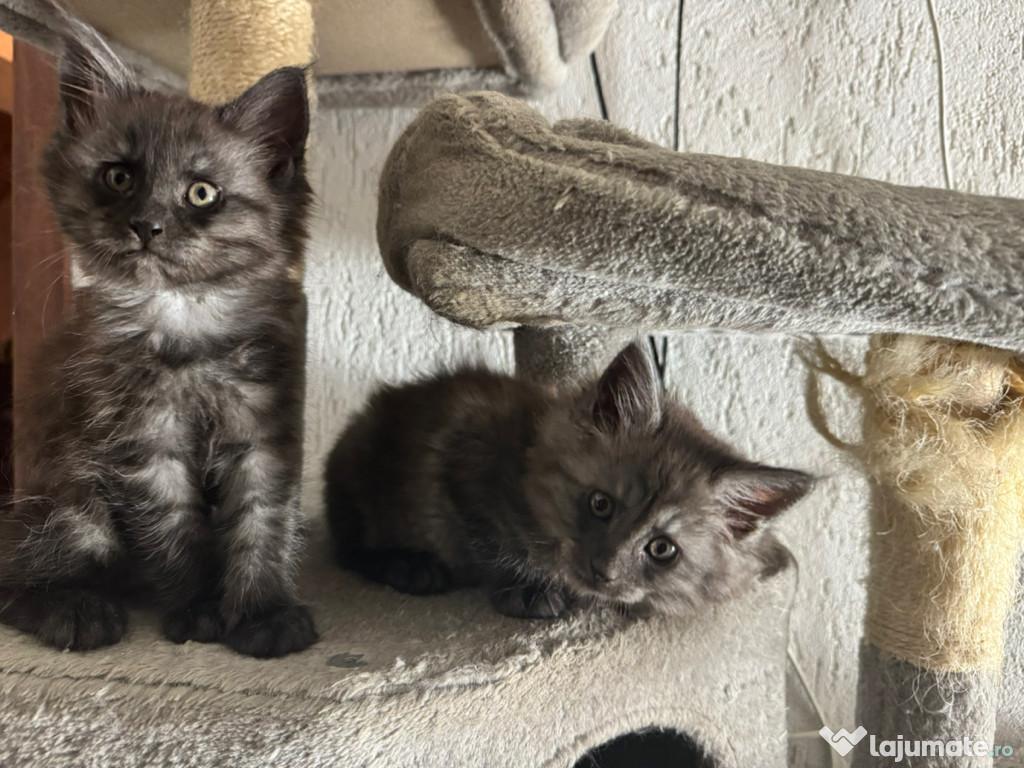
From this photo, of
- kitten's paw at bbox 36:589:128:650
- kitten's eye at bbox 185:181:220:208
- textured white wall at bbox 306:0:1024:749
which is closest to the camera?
kitten's paw at bbox 36:589:128:650

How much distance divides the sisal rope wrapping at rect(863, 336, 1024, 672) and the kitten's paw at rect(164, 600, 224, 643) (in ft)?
2.98

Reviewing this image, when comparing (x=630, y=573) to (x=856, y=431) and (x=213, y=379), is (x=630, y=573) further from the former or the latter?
(x=856, y=431)

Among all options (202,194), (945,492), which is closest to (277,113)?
(202,194)

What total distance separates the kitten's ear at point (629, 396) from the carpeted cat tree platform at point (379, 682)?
30 centimetres

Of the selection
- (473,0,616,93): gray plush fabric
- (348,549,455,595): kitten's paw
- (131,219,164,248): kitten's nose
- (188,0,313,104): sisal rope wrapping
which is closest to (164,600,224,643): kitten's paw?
(348,549,455,595): kitten's paw

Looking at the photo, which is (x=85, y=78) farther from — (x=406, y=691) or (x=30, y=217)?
(x=406, y=691)

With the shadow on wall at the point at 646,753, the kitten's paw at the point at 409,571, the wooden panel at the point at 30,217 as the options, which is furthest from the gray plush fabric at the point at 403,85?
the shadow on wall at the point at 646,753

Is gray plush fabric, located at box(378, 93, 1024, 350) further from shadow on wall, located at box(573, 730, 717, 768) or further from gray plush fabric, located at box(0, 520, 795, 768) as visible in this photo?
shadow on wall, located at box(573, 730, 717, 768)

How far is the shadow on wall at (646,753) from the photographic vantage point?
47.9 inches

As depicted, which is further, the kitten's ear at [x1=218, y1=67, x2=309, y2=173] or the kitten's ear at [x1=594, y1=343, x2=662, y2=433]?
the kitten's ear at [x1=594, y1=343, x2=662, y2=433]

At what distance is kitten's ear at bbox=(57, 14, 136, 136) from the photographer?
1.04 metres

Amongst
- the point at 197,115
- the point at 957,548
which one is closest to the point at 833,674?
the point at 957,548

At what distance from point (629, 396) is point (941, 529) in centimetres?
47

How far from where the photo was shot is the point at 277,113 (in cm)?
110
